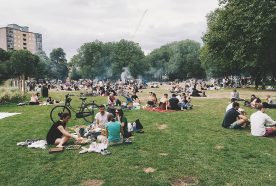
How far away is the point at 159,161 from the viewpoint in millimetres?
10156

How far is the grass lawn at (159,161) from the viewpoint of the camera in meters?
8.64

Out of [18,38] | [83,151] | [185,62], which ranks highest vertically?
[18,38]

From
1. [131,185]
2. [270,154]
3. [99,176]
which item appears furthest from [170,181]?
[270,154]

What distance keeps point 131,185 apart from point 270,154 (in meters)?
5.23

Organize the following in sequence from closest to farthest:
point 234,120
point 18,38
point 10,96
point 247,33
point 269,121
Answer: point 269,121
point 234,120
point 10,96
point 247,33
point 18,38

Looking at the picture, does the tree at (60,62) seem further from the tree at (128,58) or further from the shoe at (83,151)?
the shoe at (83,151)

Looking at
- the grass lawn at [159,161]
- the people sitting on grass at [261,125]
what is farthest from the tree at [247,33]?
the grass lawn at [159,161]

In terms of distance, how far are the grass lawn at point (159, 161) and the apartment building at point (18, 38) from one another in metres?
142

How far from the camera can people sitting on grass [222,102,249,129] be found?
15477 millimetres

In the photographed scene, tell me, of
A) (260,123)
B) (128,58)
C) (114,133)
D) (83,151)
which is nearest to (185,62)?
(128,58)

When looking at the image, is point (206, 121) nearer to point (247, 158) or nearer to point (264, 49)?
point (247, 158)

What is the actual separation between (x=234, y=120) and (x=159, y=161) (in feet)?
22.6

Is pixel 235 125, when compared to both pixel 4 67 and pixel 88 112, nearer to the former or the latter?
pixel 88 112

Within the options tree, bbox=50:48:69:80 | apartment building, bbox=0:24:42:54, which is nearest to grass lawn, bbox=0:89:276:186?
tree, bbox=50:48:69:80
